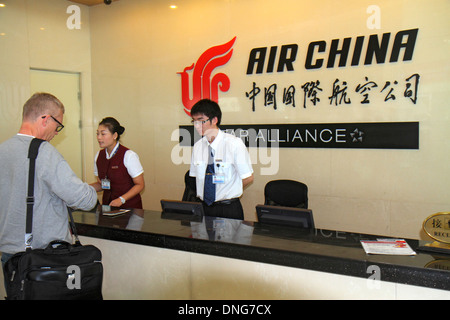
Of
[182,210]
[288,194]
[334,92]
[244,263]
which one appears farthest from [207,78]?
[244,263]

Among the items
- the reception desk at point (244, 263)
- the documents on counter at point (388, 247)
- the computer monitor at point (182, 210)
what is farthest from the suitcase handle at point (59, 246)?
the documents on counter at point (388, 247)

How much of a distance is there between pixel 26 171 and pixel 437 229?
2.02 metres

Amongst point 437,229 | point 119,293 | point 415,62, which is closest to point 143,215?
point 119,293

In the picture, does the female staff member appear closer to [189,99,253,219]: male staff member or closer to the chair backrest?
[189,99,253,219]: male staff member

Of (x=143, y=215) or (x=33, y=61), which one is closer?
(x=143, y=215)

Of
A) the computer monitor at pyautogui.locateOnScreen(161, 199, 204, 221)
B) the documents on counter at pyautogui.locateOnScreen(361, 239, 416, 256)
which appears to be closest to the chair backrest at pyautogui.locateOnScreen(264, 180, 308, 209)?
the computer monitor at pyautogui.locateOnScreen(161, 199, 204, 221)

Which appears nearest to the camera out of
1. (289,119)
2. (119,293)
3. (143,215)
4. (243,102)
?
(119,293)

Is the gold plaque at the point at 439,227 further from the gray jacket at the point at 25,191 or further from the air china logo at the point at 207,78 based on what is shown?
the air china logo at the point at 207,78

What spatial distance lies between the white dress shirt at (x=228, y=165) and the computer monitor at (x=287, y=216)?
872 millimetres

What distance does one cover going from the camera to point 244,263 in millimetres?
2213

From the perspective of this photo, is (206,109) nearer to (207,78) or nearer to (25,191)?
(25,191)

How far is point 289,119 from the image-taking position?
4.79 meters
